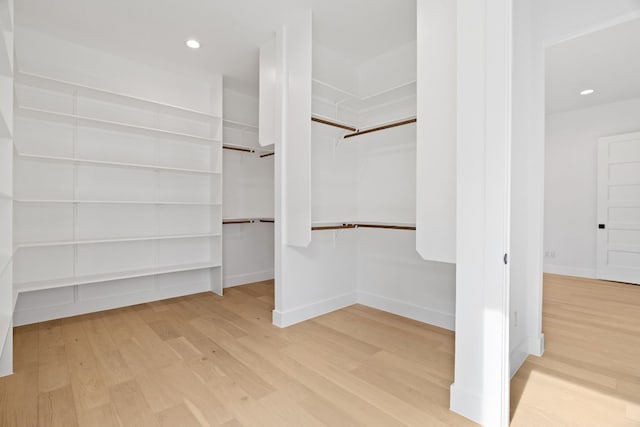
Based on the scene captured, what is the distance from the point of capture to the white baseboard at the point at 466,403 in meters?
1.47

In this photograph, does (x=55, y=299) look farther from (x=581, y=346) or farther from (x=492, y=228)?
(x=581, y=346)

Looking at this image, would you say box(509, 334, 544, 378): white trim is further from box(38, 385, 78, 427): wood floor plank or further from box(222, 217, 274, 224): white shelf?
box(222, 217, 274, 224): white shelf

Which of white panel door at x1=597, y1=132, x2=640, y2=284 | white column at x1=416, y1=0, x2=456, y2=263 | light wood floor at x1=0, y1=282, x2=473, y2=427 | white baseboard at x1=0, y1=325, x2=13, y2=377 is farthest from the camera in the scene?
white panel door at x1=597, y1=132, x2=640, y2=284

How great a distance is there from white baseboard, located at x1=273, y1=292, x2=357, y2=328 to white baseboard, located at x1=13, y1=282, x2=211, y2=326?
1.53 meters

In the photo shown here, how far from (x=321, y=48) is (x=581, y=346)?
3.41m

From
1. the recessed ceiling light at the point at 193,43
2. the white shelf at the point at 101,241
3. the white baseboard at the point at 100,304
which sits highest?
the recessed ceiling light at the point at 193,43

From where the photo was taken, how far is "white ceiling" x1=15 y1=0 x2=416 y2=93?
7.79ft

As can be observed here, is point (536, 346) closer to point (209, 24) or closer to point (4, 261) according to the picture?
point (4, 261)

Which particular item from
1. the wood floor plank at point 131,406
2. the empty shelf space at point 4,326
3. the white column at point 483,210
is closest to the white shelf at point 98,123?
the empty shelf space at point 4,326

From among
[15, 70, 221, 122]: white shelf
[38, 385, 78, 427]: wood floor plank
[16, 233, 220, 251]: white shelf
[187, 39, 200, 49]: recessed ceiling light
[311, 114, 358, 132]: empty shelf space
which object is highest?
[187, 39, 200, 49]: recessed ceiling light

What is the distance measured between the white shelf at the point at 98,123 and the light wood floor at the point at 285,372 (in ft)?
6.18

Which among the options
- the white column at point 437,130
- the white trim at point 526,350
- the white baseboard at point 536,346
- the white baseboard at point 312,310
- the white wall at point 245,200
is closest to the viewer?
the white column at point 437,130

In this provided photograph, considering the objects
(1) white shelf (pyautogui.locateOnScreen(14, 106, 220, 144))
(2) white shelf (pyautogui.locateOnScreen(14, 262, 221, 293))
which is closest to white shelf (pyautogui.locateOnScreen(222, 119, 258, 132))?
(1) white shelf (pyautogui.locateOnScreen(14, 106, 220, 144))

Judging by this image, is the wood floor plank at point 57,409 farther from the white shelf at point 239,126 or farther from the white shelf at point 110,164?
the white shelf at point 239,126
